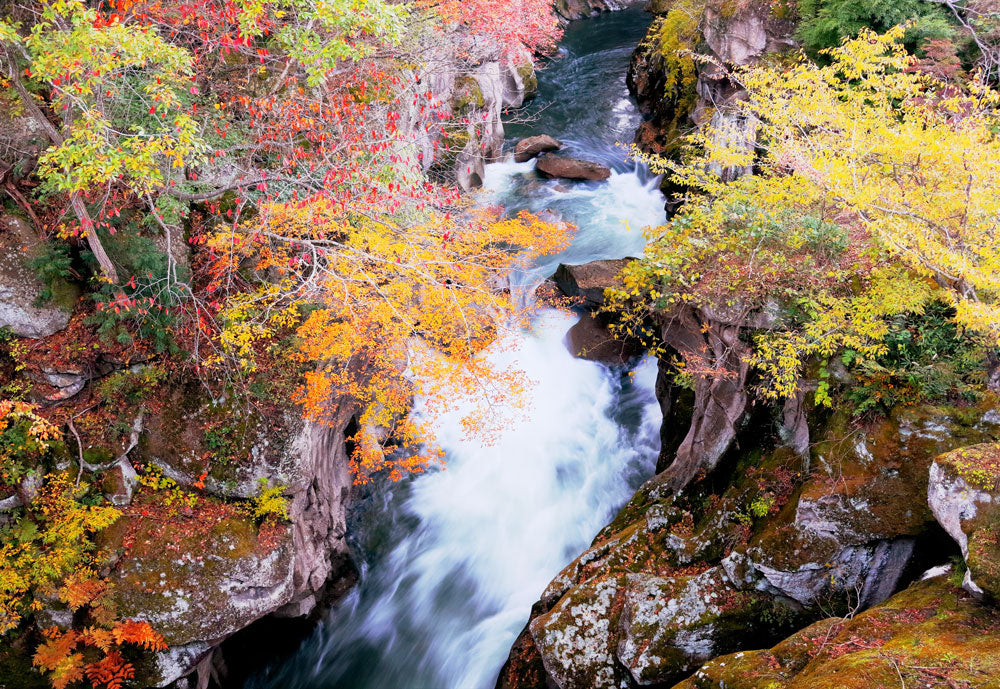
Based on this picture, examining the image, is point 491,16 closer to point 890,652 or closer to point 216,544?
point 216,544

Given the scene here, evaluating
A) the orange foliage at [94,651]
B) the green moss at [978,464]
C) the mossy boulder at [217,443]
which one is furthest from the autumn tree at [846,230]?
the orange foliage at [94,651]

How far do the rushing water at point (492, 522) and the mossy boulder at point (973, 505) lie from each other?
6.77 meters

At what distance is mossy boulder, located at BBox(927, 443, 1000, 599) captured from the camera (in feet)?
17.7

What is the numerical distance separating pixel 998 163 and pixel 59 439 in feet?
46.2

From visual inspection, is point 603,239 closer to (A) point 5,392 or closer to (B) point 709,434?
(B) point 709,434

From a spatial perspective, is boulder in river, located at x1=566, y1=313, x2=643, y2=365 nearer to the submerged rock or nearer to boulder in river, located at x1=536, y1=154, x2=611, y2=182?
boulder in river, located at x1=536, y1=154, x2=611, y2=182

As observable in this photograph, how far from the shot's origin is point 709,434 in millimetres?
Answer: 9852

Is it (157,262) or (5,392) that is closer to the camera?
(5,392)

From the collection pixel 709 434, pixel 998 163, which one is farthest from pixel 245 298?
pixel 998 163

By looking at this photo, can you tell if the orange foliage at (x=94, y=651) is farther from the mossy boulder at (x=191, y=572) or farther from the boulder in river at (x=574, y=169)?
the boulder in river at (x=574, y=169)

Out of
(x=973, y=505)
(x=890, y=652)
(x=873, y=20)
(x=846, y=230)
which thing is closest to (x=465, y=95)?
(x=873, y=20)

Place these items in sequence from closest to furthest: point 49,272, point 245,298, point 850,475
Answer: point 850,475 < point 49,272 < point 245,298

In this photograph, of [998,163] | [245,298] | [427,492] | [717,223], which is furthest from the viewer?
[427,492]

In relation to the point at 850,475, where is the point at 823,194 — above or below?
above
